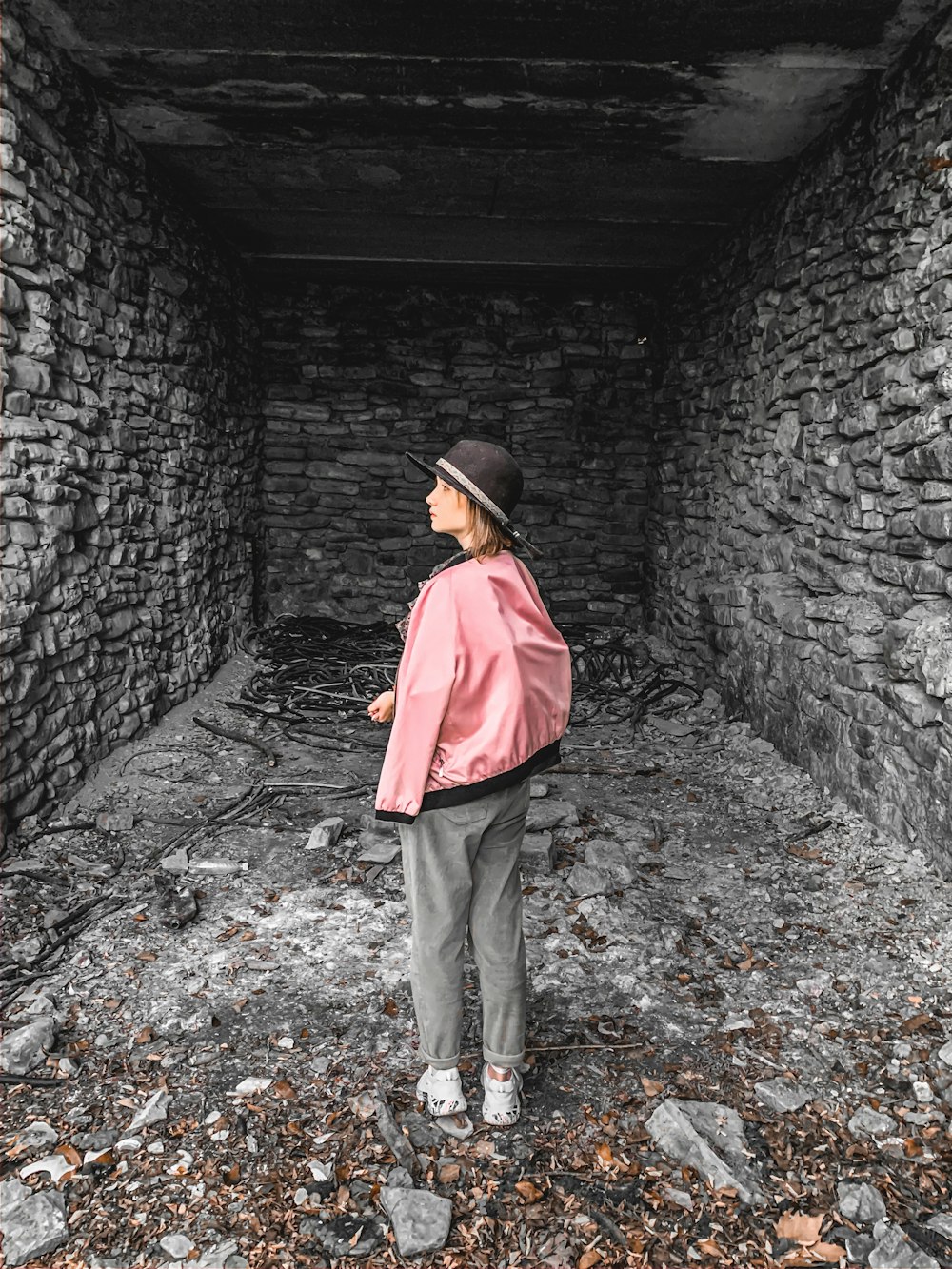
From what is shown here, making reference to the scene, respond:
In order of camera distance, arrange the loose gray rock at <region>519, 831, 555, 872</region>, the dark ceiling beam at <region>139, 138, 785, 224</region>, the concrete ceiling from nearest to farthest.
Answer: the concrete ceiling, the loose gray rock at <region>519, 831, 555, 872</region>, the dark ceiling beam at <region>139, 138, 785, 224</region>

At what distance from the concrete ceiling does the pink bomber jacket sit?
268 centimetres

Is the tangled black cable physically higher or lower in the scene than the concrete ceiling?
lower

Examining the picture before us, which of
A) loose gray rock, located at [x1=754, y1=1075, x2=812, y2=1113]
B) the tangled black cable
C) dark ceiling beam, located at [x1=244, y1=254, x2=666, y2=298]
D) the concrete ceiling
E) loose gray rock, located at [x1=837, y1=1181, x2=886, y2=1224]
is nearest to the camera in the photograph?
loose gray rock, located at [x1=837, y1=1181, x2=886, y2=1224]

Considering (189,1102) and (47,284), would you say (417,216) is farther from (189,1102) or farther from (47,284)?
(189,1102)

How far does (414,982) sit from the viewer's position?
2139 millimetres

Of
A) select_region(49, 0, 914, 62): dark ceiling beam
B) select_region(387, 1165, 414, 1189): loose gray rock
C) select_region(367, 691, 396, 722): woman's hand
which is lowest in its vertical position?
select_region(387, 1165, 414, 1189): loose gray rock

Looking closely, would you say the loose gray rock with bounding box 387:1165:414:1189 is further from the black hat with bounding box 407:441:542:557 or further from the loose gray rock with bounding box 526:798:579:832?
the loose gray rock with bounding box 526:798:579:832

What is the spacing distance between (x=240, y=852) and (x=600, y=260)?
541 centimetres

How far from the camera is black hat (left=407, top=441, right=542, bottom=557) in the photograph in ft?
6.76

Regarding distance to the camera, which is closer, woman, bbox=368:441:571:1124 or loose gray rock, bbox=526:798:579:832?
woman, bbox=368:441:571:1124

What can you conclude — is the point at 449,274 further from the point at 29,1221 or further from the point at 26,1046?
the point at 29,1221

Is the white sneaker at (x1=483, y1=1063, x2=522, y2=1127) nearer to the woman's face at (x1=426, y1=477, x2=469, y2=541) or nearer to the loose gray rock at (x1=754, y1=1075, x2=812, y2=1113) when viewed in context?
the loose gray rock at (x1=754, y1=1075, x2=812, y2=1113)

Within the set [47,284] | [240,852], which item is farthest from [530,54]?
[240,852]

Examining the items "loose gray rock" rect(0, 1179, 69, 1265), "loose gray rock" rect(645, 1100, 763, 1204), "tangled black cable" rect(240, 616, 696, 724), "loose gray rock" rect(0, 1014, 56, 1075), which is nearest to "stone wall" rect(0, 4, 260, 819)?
"tangled black cable" rect(240, 616, 696, 724)
